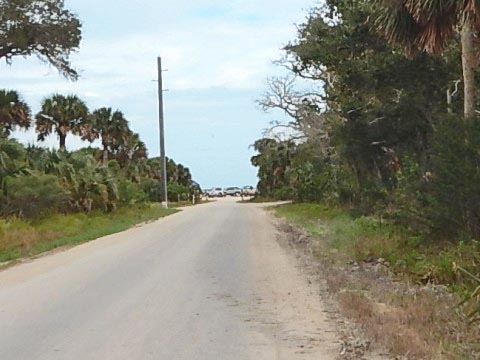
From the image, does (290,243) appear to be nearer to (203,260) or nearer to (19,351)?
(203,260)

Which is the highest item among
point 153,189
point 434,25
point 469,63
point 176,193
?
point 434,25

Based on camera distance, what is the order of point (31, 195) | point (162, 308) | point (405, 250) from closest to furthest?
point (162, 308), point (405, 250), point (31, 195)

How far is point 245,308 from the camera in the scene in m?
11.7

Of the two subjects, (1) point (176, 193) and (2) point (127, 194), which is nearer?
(2) point (127, 194)

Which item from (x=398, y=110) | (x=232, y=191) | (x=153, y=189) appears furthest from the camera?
(x=232, y=191)

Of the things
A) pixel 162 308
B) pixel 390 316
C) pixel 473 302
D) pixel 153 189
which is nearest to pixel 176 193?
pixel 153 189

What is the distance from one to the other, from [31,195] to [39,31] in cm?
1036

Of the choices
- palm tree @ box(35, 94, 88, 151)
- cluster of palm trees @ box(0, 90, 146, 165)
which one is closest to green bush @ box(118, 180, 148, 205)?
cluster of palm trees @ box(0, 90, 146, 165)

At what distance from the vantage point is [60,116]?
4959 centimetres

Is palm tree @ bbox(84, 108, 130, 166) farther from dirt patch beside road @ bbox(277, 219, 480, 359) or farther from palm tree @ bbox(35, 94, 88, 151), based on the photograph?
dirt patch beside road @ bbox(277, 219, 480, 359)

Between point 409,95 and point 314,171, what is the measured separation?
84.9 feet

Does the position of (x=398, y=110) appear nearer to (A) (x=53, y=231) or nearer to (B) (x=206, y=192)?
(A) (x=53, y=231)

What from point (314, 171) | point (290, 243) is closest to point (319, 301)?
point (290, 243)

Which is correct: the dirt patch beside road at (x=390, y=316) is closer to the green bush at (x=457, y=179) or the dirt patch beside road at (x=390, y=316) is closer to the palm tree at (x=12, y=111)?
the green bush at (x=457, y=179)
